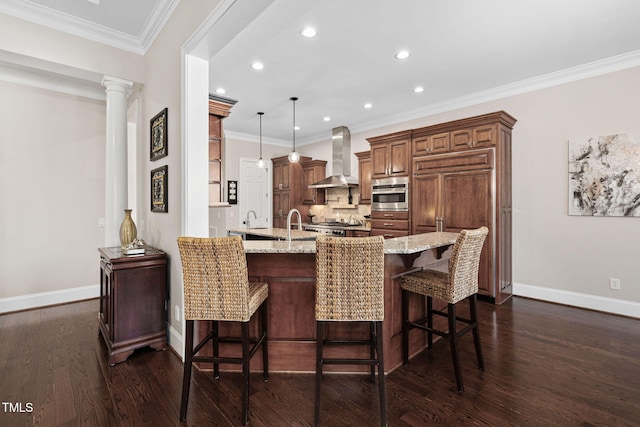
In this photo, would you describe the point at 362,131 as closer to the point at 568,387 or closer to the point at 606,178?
the point at 606,178

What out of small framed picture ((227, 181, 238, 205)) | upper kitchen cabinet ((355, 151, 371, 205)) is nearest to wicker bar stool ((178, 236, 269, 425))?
upper kitchen cabinet ((355, 151, 371, 205))

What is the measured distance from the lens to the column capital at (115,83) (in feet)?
10.4

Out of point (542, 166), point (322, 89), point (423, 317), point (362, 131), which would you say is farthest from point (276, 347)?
point (362, 131)

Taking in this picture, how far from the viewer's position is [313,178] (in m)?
7.22

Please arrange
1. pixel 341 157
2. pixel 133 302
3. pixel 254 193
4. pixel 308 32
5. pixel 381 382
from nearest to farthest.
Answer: pixel 381 382 < pixel 133 302 < pixel 308 32 < pixel 341 157 < pixel 254 193

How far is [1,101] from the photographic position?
3.59 m

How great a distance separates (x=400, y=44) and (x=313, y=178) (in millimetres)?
4242

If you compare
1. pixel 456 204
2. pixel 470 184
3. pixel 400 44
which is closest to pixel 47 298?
pixel 400 44

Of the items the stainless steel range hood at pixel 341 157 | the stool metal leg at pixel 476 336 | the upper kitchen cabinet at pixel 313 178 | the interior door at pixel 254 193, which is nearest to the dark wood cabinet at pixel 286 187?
the upper kitchen cabinet at pixel 313 178

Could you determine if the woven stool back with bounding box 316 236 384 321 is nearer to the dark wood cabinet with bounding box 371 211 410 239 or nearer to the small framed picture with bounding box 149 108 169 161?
the small framed picture with bounding box 149 108 169 161

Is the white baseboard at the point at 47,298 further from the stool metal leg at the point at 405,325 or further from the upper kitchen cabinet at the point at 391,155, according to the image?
the upper kitchen cabinet at the point at 391,155

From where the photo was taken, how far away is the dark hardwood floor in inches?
72.0

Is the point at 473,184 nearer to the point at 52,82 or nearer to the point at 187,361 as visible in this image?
the point at 187,361

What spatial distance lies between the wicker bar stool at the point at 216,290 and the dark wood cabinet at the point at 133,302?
979mm
